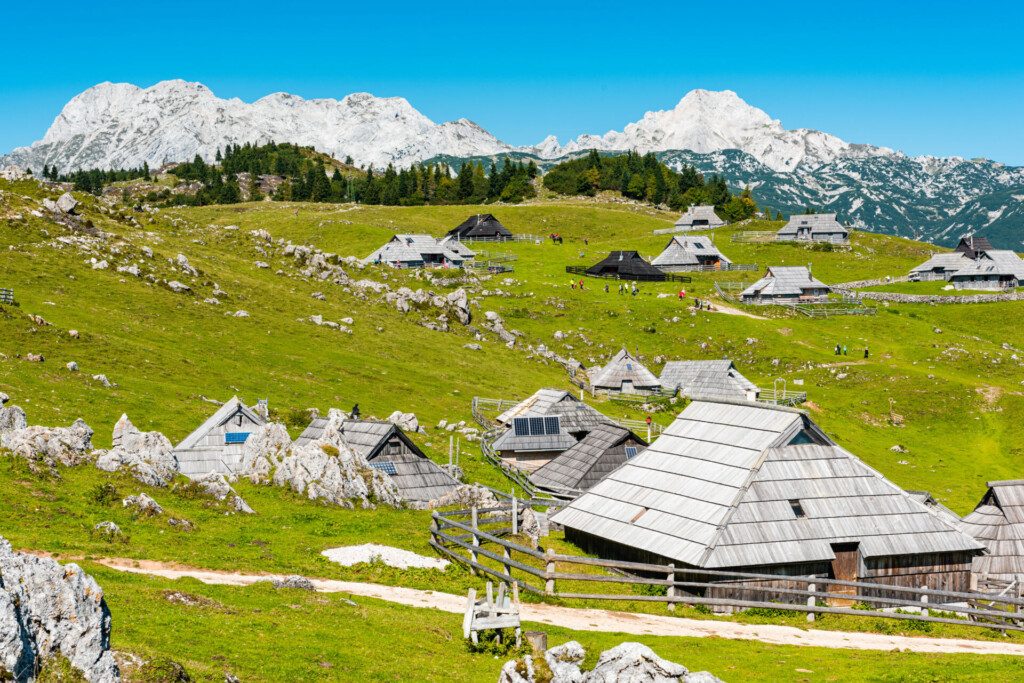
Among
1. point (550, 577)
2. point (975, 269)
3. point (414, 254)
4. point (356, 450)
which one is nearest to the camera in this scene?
point (550, 577)

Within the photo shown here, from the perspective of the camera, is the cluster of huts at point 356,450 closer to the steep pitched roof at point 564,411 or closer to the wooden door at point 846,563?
the steep pitched roof at point 564,411

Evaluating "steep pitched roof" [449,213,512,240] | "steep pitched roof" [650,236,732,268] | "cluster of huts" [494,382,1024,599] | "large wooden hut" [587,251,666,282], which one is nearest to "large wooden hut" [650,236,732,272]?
"steep pitched roof" [650,236,732,268]

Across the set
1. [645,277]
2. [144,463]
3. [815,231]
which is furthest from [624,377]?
[815,231]

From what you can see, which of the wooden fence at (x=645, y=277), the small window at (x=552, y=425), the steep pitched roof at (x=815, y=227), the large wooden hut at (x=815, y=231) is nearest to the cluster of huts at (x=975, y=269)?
the large wooden hut at (x=815, y=231)

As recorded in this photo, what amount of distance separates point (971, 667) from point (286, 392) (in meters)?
50.4

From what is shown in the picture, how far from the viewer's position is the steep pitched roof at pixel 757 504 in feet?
96.2

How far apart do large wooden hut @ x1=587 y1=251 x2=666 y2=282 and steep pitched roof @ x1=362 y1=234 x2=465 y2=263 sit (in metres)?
22.3

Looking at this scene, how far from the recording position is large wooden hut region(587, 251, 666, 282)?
130 meters

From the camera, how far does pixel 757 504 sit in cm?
3020

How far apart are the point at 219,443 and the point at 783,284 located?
94.5m

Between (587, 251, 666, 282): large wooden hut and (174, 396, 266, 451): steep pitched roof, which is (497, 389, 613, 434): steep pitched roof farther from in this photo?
(587, 251, 666, 282): large wooden hut

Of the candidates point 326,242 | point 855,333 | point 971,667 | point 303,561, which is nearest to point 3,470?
point 303,561

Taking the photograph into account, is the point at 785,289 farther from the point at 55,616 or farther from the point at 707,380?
the point at 55,616

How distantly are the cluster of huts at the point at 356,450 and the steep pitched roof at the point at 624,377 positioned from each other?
43420mm
